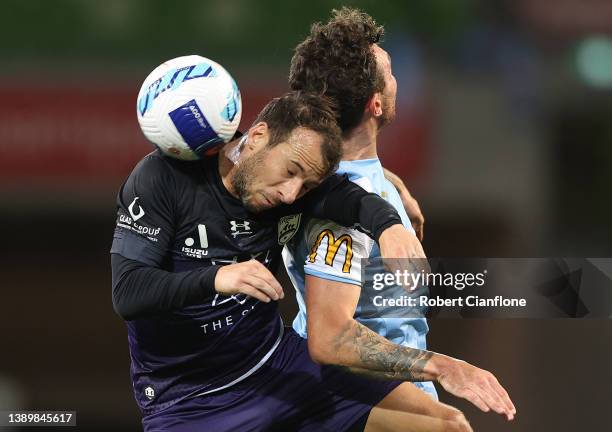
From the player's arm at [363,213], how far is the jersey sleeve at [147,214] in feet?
1.24

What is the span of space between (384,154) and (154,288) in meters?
3.41

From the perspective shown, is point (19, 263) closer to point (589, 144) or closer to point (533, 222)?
point (533, 222)

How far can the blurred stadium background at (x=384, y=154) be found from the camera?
5.57 meters

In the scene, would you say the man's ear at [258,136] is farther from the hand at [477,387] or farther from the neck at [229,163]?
the hand at [477,387]

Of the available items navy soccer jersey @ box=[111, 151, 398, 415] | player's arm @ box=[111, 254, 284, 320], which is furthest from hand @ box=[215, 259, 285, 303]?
navy soccer jersey @ box=[111, 151, 398, 415]

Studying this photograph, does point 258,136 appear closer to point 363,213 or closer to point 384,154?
point 363,213

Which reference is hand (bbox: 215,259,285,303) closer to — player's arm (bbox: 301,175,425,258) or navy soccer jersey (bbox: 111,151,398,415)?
navy soccer jersey (bbox: 111,151,398,415)

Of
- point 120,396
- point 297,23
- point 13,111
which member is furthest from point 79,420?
point 297,23

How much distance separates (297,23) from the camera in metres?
5.86

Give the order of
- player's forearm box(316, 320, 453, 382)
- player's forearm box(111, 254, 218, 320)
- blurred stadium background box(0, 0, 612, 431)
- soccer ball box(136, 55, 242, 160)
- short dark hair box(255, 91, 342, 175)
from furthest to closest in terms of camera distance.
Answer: blurred stadium background box(0, 0, 612, 431) < player's forearm box(316, 320, 453, 382) < short dark hair box(255, 91, 342, 175) < soccer ball box(136, 55, 242, 160) < player's forearm box(111, 254, 218, 320)

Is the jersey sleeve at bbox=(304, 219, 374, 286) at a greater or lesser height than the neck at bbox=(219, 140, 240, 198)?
lesser

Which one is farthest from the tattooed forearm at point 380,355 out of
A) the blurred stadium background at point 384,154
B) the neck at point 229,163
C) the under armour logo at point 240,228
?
the blurred stadium background at point 384,154

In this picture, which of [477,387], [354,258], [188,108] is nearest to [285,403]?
[354,258]

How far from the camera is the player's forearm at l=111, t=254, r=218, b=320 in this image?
84.7 inches
